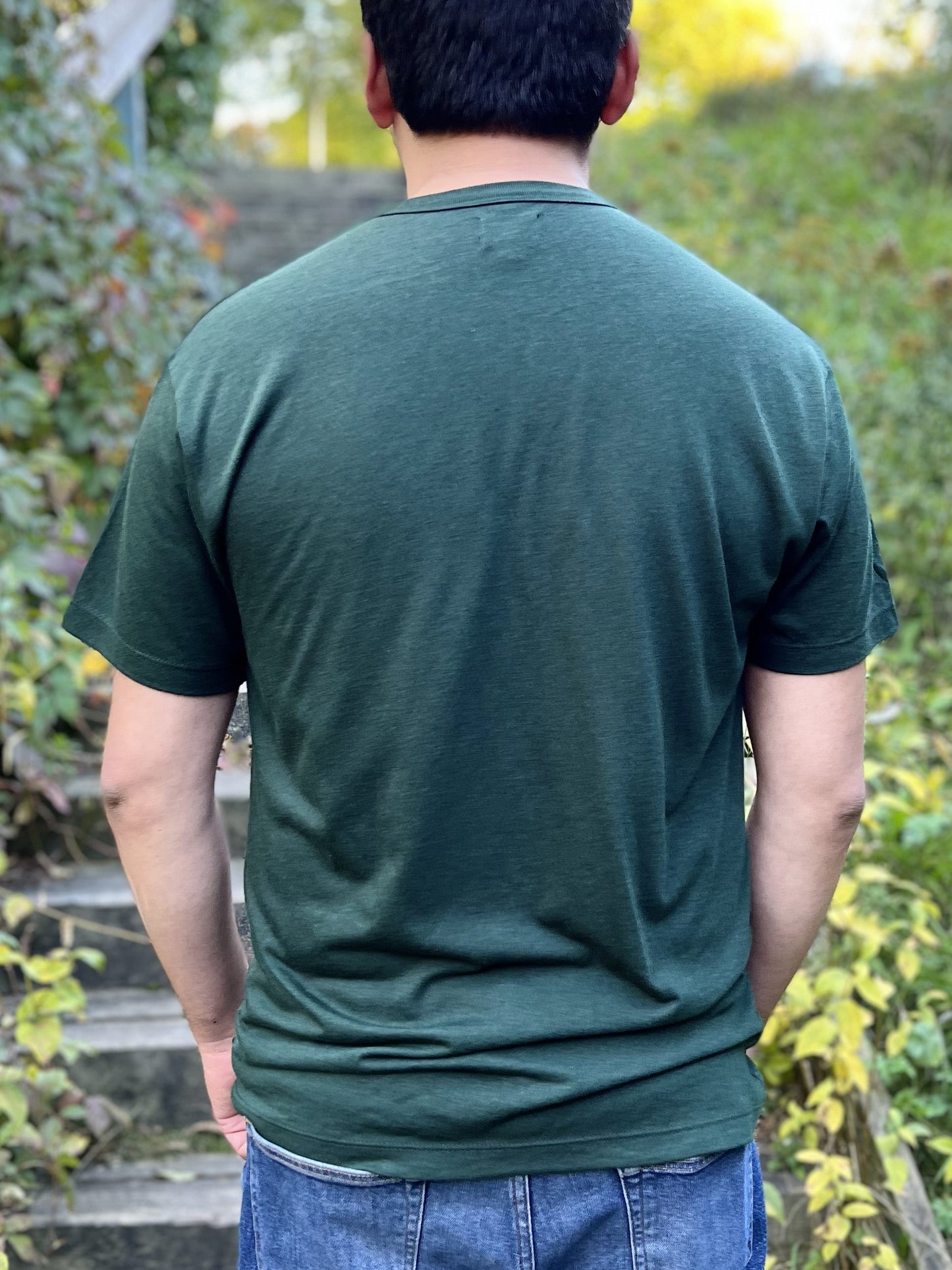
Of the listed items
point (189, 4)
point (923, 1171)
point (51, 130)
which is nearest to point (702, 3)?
point (189, 4)

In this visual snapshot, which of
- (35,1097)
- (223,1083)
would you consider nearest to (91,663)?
(35,1097)

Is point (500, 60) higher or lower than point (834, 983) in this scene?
higher

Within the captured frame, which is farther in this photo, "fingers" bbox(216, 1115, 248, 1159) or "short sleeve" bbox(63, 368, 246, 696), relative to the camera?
"fingers" bbox(216, 1115, 248, 1159)

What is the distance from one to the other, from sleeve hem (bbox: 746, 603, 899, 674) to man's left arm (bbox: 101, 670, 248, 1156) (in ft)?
1.61

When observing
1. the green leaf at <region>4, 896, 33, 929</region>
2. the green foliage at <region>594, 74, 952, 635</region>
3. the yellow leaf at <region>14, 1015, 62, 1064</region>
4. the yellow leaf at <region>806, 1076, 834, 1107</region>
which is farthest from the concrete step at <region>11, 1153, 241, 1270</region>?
the green foliage at <region>594, 74, 952, 635</region>

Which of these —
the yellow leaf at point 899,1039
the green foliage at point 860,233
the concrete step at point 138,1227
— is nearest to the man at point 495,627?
the yellow leaf at point 899,1039

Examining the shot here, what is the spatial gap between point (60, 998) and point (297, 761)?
134cm

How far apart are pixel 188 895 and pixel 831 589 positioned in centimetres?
67

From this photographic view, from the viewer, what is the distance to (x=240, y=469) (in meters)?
1.00

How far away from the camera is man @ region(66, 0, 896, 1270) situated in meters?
0.98

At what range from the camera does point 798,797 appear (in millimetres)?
1207

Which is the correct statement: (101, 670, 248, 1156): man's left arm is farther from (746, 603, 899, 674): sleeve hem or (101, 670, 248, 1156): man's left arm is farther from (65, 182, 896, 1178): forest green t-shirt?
(746, 603, 899, 674): sleeve hem

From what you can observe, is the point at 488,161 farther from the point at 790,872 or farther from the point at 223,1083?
the point at 223,1083

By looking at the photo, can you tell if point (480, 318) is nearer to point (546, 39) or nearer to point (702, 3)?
point (546, 39)
